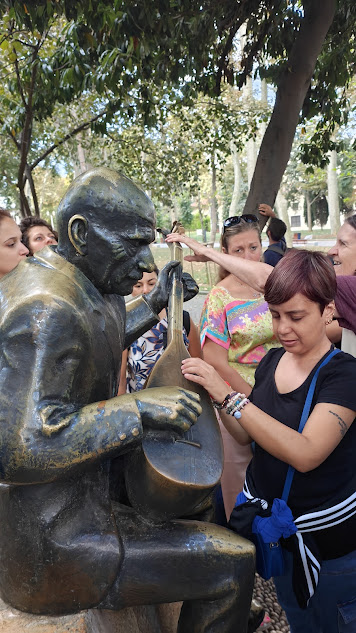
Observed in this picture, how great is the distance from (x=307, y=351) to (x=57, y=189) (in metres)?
32.2

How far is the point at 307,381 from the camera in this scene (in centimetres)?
176

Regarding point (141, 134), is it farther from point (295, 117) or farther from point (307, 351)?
point (307, 351)

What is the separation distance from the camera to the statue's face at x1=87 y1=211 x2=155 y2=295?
1.42 metres

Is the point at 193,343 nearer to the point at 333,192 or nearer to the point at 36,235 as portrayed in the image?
the point at 36,235

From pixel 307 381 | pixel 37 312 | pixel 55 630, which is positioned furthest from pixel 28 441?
pixel 307 381

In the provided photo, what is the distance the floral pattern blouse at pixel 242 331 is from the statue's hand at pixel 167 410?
1492 mm

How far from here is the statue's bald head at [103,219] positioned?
4.66ft

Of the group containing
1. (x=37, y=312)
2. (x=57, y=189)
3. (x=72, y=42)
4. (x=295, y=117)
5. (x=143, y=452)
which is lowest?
(x=57, y=189)

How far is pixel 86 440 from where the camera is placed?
1245 millimetres

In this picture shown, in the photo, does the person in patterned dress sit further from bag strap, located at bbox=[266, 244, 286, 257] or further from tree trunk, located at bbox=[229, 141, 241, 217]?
tree trunk, located at bbox=[229, 141, 241, 217]

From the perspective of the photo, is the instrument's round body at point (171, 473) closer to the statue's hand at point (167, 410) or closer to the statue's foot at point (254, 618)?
the statue's hand at point (167, 410)

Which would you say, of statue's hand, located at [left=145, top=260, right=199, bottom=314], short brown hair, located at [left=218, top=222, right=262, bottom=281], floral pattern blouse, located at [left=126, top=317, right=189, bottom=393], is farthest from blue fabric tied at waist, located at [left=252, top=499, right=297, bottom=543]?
short brown hair, located at [left=218, top=222, right=262, bottom=281]

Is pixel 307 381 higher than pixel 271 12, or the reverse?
pixel 271 12

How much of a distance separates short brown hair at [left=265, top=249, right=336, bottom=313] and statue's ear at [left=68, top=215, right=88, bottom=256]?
675 millimetres
